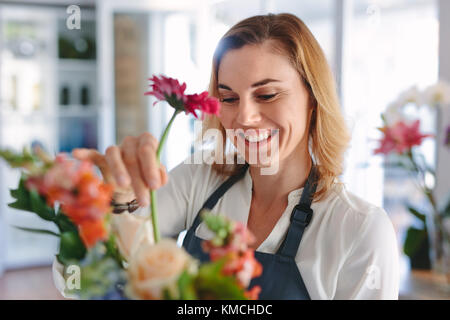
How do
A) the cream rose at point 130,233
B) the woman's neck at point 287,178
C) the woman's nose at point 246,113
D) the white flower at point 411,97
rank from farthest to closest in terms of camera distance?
the white flower at point 411,97
the woman's neck at point 287,178
the woman's nose at point 246,113
the cream rose at point 130,233

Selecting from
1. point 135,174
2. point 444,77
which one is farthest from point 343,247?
point 444,77

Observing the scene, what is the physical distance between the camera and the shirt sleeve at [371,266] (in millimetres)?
833

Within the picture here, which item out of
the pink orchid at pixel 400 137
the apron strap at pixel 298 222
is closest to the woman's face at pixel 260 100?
the apron strap at pixel 298 222

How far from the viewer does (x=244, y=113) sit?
80 cm

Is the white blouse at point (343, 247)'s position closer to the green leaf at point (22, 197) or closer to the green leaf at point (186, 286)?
the green leaf at point (22, 197)

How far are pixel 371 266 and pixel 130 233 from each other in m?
0.50

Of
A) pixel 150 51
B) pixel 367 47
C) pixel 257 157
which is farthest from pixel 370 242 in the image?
pixel 150 51

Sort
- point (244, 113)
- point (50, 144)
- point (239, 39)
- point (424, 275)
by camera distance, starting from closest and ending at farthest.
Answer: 1. point (244, 113)
2. point (239, 39)
3. point (424, 275)
4. point (50, 144)

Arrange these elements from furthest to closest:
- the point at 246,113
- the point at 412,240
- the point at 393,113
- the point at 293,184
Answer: the point at 412,240 → the point at 393,113 → the point at 293,184 → the point at 246,113

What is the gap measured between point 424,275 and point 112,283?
173 centimetres

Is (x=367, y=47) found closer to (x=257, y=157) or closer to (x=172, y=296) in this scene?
(x=257, y=157)

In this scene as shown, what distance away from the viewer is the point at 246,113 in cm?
80

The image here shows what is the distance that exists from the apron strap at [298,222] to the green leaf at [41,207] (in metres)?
0.48

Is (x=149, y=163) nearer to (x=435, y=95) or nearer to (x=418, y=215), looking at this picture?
(x=435, y=95)
